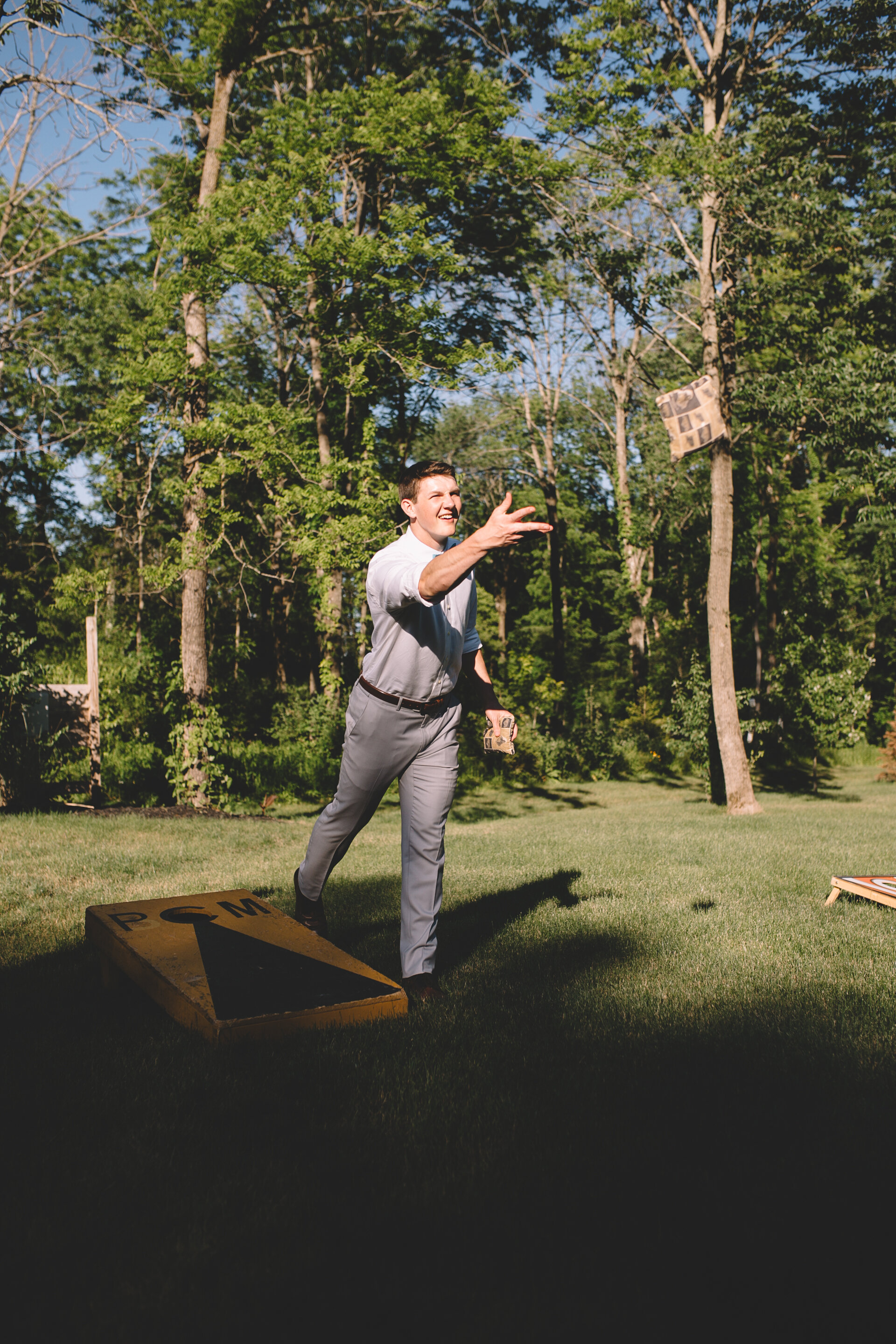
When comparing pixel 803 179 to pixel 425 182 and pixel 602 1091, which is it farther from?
pixel 602 1091

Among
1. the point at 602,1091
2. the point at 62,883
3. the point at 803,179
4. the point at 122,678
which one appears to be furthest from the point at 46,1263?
the point at 803,179

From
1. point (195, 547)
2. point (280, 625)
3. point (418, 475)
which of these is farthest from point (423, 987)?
point (280, 625)

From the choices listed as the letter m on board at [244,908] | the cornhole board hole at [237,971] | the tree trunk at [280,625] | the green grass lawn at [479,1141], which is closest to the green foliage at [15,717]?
the green grass lawn at [479,1141]

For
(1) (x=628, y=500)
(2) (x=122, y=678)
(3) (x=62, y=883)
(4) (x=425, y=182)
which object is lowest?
(3) (x=62, y=883)

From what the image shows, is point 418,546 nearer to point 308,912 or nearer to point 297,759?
point 308,912

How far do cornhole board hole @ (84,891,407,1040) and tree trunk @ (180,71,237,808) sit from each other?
29.4 ft

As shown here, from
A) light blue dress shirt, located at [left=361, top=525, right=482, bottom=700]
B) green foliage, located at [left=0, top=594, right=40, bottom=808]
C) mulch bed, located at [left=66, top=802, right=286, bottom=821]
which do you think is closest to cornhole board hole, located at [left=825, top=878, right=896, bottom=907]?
light blue dress shirt, located at [left=361, top=525, right=482, bottom=700]

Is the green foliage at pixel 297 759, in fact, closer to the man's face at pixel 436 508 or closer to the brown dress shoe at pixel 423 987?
the brown dress shoe at pixel 423 987

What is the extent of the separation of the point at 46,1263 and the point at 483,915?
12.0 feet

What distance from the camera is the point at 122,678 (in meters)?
14.3

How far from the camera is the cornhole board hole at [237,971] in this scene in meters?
3.28

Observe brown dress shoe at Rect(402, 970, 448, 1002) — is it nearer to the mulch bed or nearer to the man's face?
the man's face

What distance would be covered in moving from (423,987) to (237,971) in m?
0.84

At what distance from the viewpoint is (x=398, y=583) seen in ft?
11.7
